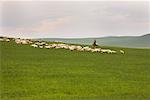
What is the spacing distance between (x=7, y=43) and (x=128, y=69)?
2112 cm

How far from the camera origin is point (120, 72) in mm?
32062

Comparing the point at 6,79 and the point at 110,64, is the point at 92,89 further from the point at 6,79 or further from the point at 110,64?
the point at 110,64

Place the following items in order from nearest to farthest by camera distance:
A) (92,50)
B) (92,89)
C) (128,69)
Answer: (92,89) → (128,69) → (92,50)

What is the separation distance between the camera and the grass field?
22.9 m

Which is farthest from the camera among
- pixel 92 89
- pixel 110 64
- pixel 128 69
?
pixel 110 64

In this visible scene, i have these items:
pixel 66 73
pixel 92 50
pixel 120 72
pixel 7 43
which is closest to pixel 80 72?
pixel 66 73

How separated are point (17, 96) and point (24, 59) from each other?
16004mm

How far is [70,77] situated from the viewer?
93.2ft

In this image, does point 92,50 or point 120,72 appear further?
point 92,50

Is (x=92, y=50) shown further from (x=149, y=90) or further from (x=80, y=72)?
(x=149, y=90)

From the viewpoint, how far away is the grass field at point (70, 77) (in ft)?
75.0

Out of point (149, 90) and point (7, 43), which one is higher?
point (7, 43)

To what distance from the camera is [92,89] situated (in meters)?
24.7

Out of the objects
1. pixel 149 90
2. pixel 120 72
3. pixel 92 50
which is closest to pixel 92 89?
pixel 149 90
